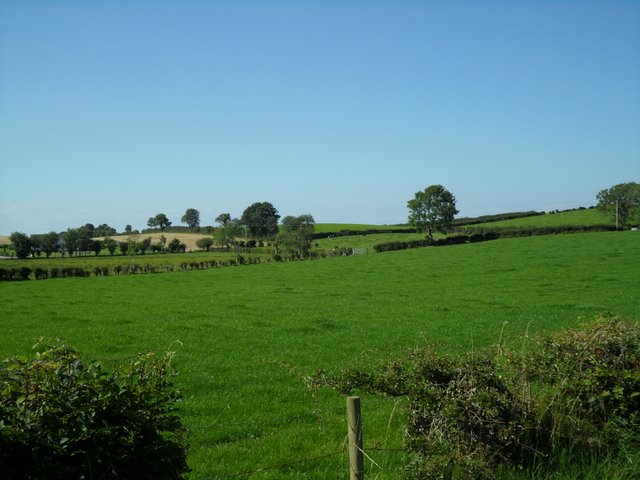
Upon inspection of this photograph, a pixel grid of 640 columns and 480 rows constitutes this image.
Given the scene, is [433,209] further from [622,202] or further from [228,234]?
[228,234]

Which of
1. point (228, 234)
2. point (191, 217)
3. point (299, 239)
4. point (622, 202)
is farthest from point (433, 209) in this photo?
point (191, 217)

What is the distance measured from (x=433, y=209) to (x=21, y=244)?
232ft

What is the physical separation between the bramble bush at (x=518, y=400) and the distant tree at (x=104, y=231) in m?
135

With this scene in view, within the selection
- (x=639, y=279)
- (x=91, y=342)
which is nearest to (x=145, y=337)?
(x=91, y=342)

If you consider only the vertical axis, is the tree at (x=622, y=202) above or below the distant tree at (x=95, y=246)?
above

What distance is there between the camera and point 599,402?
6223 mm

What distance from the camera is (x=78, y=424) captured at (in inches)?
146

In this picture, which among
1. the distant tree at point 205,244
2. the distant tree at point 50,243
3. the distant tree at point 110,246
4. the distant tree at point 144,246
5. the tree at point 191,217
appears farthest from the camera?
the tree at point 191,217

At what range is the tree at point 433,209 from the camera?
8969cm

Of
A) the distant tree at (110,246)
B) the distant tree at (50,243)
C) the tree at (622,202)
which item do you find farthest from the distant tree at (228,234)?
the tree at (622,202)

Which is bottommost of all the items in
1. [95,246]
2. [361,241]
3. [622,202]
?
[361,241]

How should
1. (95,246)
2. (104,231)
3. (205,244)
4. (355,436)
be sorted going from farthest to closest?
(104,231) → (205,244) → (95,246) → (355,436)

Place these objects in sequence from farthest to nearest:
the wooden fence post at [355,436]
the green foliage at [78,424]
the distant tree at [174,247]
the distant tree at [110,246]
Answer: the distant tree at [174,247], the distant tree at [110,246], the wooden fence post at [355,436], the green foliage at [78,424]

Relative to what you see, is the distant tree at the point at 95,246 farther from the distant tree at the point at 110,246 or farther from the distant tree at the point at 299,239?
the distant tree at the point at 299,239
